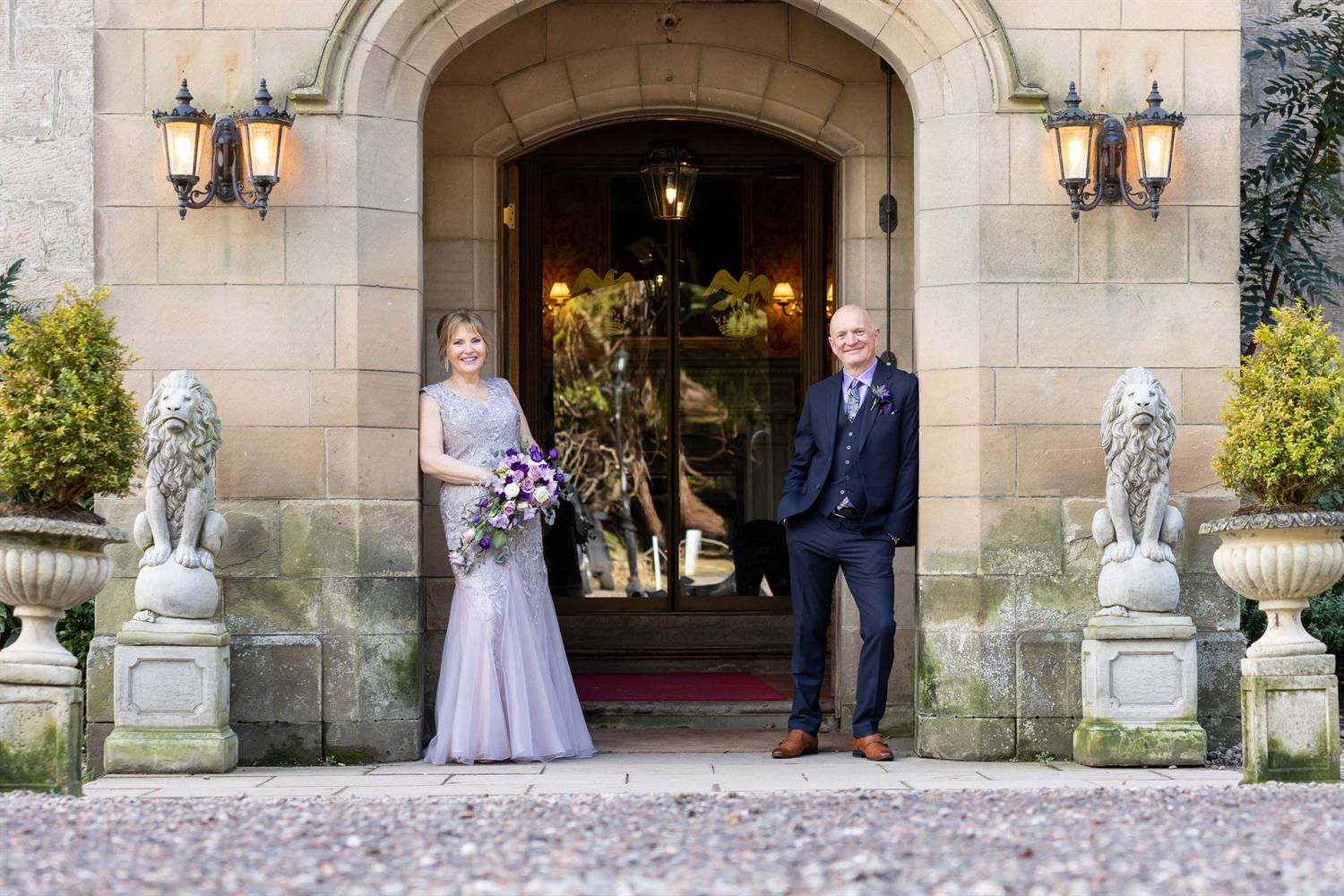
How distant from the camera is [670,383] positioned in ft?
35.6

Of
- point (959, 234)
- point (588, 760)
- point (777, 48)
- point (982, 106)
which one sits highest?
point (777, 48)

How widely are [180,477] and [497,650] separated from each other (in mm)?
1488

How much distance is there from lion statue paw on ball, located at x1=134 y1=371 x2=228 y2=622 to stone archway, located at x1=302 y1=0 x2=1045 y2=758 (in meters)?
0.81

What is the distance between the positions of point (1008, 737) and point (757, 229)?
181 inches

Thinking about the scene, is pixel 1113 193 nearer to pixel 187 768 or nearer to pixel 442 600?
pixel 442 600

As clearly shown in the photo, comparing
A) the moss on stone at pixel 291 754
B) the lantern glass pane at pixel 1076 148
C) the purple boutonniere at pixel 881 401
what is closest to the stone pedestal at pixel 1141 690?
the purple boutonniere at pixel 881 401

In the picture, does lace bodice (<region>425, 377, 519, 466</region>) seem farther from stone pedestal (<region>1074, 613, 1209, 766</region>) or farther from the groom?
stone pedestal (<region>1074, 613, 1209, 766</region>)

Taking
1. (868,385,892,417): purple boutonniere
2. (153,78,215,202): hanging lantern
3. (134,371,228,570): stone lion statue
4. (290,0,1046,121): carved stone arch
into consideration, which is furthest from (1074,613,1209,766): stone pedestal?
(153,78,215,202): hanging lantern

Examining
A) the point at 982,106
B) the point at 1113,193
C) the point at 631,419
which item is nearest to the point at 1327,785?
the point at 1113,193

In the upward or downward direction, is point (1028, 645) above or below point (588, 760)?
above

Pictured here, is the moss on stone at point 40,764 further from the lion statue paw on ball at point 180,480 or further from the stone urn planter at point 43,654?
the lion statue paw on ball at point 180,480

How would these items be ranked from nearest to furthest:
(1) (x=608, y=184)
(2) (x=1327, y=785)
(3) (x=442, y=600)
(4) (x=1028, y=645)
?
(2) (x=1327, y=785) < (4) (x=1028, y=645) < (3) (x=442, y=600) < (1) (x=608, y=184)

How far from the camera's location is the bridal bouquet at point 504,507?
699cm

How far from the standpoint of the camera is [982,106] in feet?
23.3
